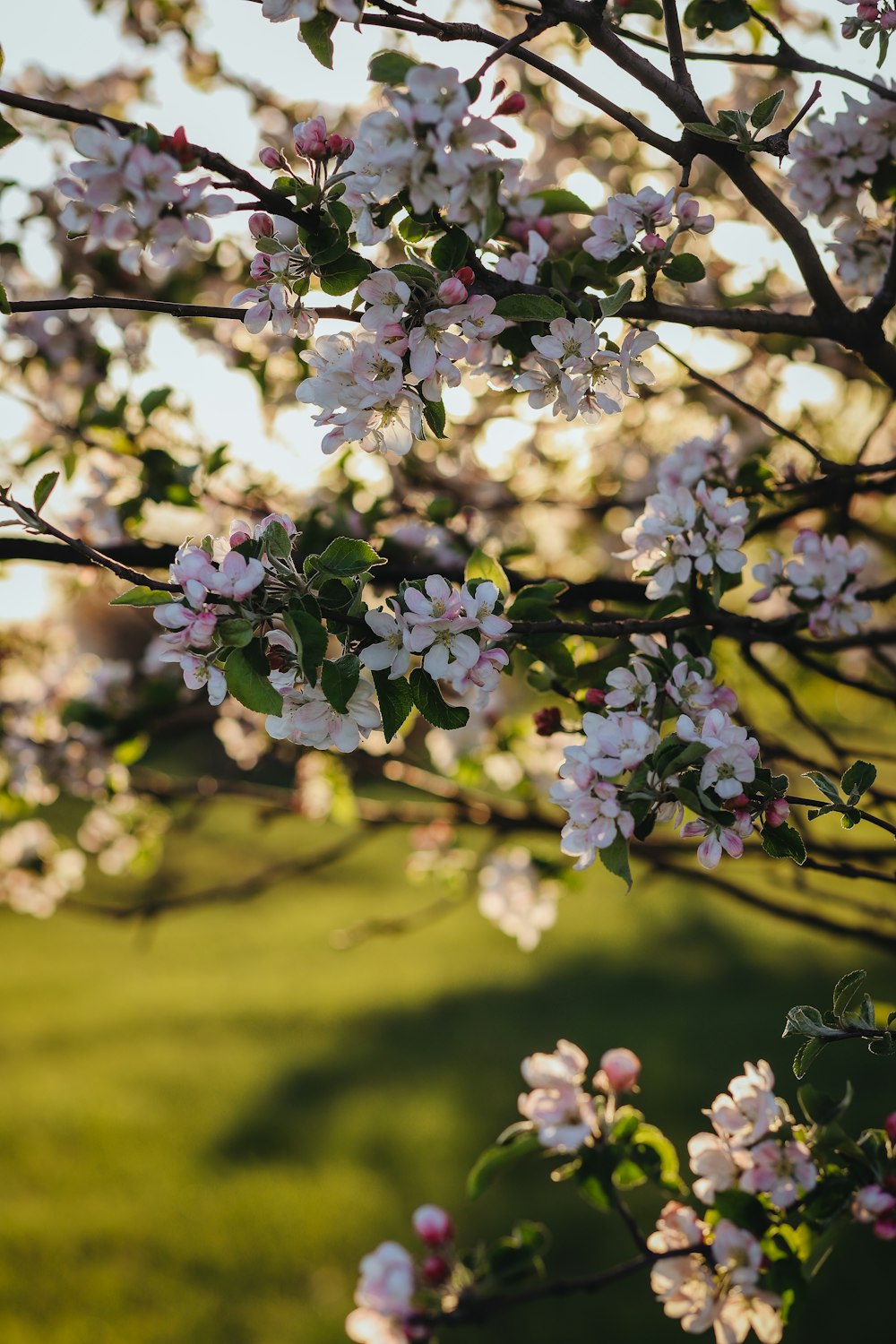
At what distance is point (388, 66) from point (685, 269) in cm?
49

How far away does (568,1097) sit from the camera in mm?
1620

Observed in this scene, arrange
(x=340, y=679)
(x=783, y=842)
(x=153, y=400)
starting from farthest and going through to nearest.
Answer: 1. (x=153, y=400)
2. (x=783, y=842)
3. (x=340, y=679)

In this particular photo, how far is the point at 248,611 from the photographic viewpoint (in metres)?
1.12

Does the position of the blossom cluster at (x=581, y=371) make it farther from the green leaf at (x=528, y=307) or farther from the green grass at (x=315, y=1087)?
the green grass at (x=315, y=1087)

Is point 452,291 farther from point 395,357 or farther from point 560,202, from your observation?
point 560,202

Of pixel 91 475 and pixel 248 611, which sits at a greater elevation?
pixel 91 475

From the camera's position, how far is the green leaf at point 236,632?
109 cm

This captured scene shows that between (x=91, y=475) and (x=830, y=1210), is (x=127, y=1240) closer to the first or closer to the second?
(x=91, y=475)

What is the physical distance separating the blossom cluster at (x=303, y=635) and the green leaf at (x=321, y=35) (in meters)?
0.52

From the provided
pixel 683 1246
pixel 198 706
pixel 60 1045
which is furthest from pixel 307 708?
pixel 60 1045

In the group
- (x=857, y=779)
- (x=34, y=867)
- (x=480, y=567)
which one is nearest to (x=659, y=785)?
(x=857, y=779)

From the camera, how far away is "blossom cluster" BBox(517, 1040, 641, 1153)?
1566 millimetres

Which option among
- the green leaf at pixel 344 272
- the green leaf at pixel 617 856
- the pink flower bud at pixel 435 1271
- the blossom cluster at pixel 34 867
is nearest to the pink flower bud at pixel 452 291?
the green leaf at pixel 344 272

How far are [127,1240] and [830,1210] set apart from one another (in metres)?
4.19
